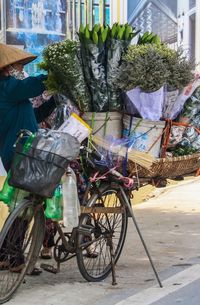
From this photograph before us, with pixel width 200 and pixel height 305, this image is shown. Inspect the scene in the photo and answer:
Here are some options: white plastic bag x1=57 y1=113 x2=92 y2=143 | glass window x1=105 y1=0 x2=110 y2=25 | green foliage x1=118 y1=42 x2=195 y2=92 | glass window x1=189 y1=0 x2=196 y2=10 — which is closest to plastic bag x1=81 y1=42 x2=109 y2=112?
green foliage x1=118 y1=42 x2=195 y2=92

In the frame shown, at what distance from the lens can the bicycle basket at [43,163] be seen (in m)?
4.64

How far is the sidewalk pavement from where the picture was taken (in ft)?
16.4

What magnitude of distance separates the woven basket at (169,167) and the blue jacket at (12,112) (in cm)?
89

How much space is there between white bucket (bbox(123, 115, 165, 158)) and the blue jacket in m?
0.75

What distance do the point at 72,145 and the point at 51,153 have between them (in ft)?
0.57

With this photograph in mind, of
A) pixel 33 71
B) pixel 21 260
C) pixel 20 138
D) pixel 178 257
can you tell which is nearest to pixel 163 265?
pixel 178 257

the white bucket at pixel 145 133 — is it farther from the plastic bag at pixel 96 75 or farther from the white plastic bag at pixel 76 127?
the white plastic bag at pixel 76 127

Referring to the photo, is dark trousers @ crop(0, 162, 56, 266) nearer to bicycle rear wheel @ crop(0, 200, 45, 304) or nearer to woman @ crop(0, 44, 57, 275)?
bicycle rear wheel @ crop(0, 200, 45, 304)

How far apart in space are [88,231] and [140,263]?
1145mm

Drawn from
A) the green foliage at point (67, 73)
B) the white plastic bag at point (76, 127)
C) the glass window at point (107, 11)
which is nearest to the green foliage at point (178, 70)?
the green foliage at point (67, 73)

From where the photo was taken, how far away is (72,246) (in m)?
5.12

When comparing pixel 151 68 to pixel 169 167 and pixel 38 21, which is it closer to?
pixel 169 167

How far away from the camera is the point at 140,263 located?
610 cm

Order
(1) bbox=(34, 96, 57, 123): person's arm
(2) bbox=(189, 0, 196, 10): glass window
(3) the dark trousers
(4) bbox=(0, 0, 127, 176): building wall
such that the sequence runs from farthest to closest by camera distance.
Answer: (2) bbox=(189, 0, 196, 10): glass window → (4) bbox=(0, 0, 127, 176): building wall → (1) bbox=(34, 96, 57, 123): person's arm → (3) the dark trousers
